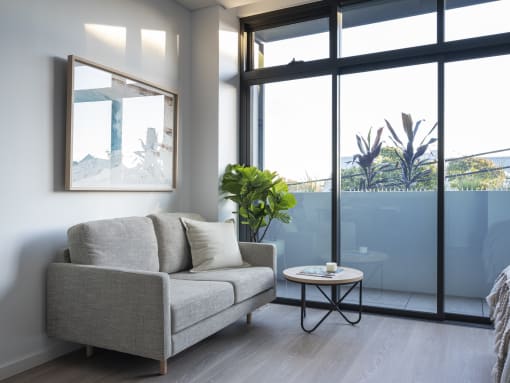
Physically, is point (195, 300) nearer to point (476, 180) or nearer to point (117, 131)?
point (117, 131)

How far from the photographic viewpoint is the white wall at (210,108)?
4.04 meters

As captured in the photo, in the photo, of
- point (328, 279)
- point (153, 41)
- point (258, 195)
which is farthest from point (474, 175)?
point (153, 41)

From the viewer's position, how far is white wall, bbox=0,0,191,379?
2.48 meters

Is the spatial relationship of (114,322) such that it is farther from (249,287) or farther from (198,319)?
(249,287)

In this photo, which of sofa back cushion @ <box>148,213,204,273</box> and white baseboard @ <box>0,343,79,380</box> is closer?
white baseboard @ <box>0,343,79,380</box>

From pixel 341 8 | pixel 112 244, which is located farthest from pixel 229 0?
pixel 112 244

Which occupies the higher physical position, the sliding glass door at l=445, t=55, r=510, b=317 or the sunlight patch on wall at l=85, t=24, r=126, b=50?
the sunlight patch on wall at l=85, t=24, r=126, b=50

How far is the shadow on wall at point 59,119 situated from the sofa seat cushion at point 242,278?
1.06 metres

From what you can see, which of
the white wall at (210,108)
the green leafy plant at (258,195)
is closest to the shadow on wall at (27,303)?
the white wall at (210,108)

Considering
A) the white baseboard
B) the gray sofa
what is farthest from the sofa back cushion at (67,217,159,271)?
the white baseboard

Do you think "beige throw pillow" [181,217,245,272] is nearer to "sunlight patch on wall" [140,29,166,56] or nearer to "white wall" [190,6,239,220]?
"white wall" [190,6,239,220]

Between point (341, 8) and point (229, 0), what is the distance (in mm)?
1032

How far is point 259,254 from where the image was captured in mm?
3590

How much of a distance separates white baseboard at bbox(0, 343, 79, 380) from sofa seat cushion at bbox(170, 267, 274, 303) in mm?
829
